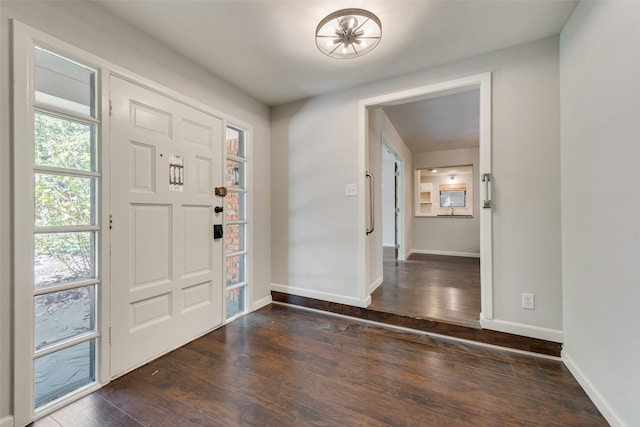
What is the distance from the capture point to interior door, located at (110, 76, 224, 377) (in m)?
1.70

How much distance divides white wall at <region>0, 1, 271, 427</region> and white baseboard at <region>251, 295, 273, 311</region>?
0.07ft

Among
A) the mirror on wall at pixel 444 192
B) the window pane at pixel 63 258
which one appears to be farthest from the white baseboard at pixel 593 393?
the mirror on wall at pixel 444 192

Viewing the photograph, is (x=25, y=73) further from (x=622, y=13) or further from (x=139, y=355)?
(x=622, y=13)

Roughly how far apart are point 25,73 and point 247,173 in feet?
5.43

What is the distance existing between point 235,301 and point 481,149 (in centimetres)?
272

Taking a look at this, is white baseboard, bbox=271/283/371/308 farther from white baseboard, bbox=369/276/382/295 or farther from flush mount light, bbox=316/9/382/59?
flush mount light, bbox=316/9/382/59

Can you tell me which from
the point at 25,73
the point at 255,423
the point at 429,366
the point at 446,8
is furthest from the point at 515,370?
the point at 25,73

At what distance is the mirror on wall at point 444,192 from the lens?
20.3 ft

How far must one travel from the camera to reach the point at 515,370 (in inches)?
67.9

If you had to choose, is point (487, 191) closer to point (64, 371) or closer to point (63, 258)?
point (63, 258)

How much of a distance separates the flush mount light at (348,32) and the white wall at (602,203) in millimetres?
1207

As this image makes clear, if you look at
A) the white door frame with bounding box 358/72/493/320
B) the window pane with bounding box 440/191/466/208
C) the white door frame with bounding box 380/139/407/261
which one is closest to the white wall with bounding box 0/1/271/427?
the white door frame with bounding box 358/72/493/320

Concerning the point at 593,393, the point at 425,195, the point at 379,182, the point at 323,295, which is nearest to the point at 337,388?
the point at 323,295

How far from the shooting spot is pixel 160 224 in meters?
1.94
